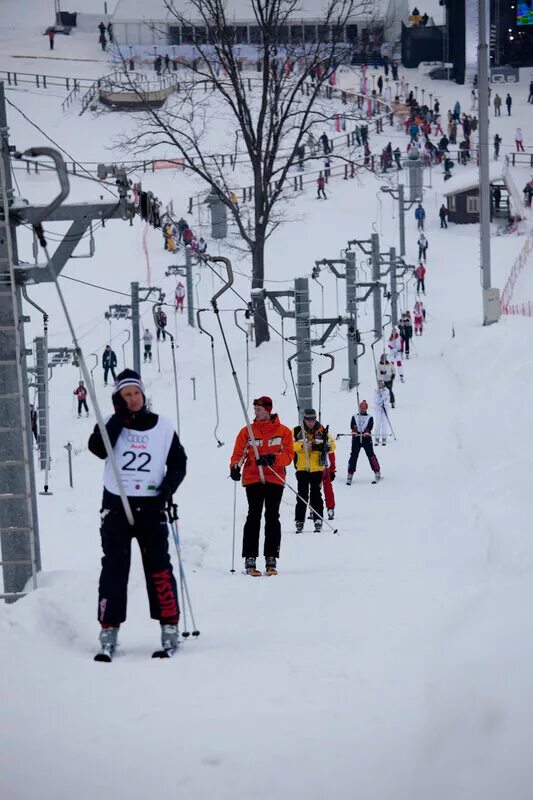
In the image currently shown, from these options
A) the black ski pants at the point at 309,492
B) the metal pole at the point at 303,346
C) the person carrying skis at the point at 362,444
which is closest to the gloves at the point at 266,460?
the black ski pants at the point at 309,492

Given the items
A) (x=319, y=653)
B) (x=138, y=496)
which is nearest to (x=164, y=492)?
(x=138, y=496)

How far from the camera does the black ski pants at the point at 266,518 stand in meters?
11.5

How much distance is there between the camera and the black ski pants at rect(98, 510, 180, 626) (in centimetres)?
780

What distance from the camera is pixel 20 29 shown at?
109062mm

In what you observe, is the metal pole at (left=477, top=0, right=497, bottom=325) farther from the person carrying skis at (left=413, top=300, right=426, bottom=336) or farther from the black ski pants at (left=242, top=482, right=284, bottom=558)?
the black ski pants at (left=242, top=482, right=284, bottom=558)

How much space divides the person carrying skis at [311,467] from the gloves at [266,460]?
13.0ft

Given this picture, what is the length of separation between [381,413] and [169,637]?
16959 mm

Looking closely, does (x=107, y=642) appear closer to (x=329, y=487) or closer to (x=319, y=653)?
(x=319, y=653)

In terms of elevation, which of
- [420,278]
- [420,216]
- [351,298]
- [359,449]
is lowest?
[420,278]

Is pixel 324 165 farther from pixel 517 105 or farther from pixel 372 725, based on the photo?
pixel 372 725

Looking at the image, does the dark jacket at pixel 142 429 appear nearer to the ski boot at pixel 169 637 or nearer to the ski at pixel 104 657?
the ski boot at pixel 169 637

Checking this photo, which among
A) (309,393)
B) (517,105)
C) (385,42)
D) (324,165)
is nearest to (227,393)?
(309,393)

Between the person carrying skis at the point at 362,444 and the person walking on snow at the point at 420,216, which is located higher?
the person walking on snow at the point at 420,216

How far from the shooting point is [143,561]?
25.7 ft
